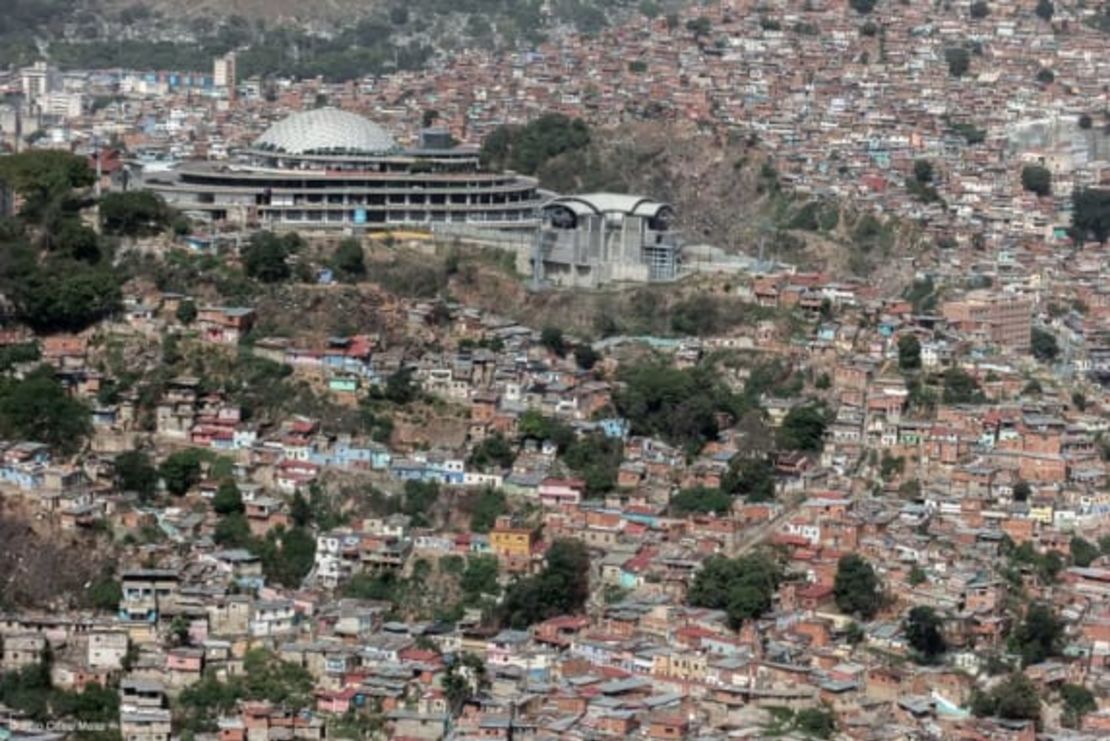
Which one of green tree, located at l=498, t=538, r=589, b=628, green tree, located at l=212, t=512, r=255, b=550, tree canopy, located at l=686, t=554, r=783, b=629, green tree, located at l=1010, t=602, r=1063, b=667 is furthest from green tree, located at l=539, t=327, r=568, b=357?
green tree, located at l=1010, t=602, r=1063, b=667

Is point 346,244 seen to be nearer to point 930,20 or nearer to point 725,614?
point 725,614

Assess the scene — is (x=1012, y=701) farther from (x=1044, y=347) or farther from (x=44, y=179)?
(x=44, y=179)

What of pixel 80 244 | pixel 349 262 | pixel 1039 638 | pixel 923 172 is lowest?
pixel 1039 638

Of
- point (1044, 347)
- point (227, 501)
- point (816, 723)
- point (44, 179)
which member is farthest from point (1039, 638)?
point (44, 179)

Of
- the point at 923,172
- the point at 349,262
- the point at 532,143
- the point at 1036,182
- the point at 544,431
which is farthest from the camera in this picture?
the point at 1036,182

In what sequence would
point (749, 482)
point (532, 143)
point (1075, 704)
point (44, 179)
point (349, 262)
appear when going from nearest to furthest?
point (1075, 704)
point (749, 482)
point (349, 262)
point (44, 179)
point (532, 143)

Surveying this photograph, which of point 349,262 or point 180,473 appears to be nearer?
point 180,473

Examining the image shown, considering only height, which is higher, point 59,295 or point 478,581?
point 59,295

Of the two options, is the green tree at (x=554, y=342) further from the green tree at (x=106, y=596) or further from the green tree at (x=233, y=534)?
the green tree at (x=106, y=596)
